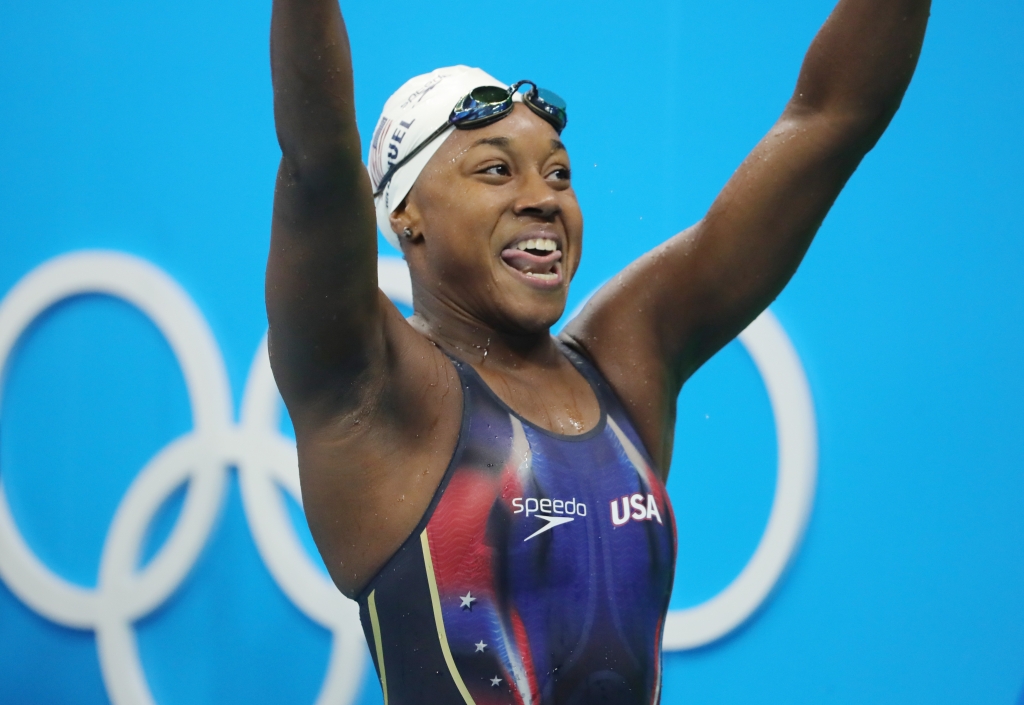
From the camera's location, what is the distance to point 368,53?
8.21 ft

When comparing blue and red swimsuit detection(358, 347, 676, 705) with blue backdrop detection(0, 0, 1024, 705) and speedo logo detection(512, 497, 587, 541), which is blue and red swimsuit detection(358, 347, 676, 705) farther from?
blue backdrop detection(0, 0, 1024, 705)

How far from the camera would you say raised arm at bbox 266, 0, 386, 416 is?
105cm

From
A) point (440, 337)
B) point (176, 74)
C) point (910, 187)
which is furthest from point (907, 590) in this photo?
point (176, 74)

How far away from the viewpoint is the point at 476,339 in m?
1.37

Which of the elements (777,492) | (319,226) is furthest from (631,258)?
(319,226)

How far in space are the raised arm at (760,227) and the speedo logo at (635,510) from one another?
14 centimetres

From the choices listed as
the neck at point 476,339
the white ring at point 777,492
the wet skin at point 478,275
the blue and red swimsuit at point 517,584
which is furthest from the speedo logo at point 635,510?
the white ring at point 777,492

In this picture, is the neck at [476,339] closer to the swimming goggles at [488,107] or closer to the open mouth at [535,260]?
the open mouth at [535,260]

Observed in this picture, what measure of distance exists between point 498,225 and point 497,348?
154 mm

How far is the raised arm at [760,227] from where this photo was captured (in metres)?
1.39

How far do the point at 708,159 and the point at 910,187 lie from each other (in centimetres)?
41

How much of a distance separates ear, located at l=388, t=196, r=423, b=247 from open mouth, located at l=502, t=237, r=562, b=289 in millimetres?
123

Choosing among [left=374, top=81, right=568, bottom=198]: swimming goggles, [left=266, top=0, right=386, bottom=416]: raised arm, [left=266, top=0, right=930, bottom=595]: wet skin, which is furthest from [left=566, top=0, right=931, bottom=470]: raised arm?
Answer: [left=266, top=0, right=386, bottom=416]: raised arm

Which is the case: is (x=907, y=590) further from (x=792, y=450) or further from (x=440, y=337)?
(x=440, y=337)
